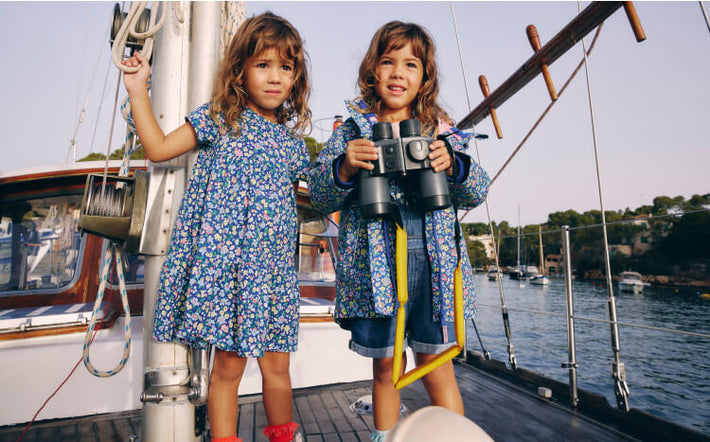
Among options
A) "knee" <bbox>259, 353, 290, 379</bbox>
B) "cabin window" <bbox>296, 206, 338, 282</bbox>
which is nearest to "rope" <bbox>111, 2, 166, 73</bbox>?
"knee" <bbox>259, 353, 290, 379</bbox>

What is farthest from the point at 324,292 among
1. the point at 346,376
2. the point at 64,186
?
the point at 64,186

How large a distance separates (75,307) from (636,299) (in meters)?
45.9

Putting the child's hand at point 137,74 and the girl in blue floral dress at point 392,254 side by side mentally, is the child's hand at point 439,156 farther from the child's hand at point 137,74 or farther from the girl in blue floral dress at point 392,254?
the child's hand at point 137,74

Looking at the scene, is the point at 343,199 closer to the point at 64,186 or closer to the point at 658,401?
the point at 64,186

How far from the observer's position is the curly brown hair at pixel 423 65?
1333 millimetres

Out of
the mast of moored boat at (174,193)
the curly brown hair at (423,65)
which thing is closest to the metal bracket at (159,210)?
the mast of moored boat at (174,193)

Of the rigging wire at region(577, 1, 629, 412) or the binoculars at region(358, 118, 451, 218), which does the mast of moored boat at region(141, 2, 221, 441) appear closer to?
the binoculars at region(358, 118, 451, 218)

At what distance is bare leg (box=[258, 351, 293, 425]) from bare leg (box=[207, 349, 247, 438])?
0.09 meters

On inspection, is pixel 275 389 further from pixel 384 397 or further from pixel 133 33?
pixel 133 33

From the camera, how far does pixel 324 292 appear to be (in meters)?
3.25

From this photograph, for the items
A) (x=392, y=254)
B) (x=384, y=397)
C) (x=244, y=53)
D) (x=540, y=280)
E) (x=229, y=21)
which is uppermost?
(x=229, y=21)

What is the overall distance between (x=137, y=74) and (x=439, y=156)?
0.92m

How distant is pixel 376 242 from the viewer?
1188 mm

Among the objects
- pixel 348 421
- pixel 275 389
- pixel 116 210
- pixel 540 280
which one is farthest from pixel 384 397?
pixel 540 280
